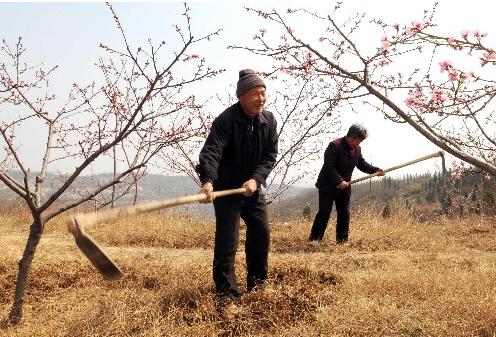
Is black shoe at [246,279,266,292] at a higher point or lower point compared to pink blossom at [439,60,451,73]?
lower

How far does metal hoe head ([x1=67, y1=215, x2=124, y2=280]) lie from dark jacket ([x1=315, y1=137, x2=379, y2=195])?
398 cm

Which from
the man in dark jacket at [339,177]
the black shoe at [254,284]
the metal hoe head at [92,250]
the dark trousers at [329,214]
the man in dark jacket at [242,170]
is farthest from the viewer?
the dark trousers at [329,214]

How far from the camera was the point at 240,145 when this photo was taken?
3.22 metres

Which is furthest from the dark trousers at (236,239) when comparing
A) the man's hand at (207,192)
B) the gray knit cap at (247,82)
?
the gray knit cap at (247,82)

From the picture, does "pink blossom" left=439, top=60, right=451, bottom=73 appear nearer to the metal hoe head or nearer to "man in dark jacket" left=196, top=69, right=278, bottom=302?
"man in dark jacket" left=196, top=69, right=278, bottom=302

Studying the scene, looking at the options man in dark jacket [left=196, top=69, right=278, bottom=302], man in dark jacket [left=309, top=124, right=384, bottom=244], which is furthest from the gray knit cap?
man in dark jacket [left=309, top=124, right=384, bottom=244]

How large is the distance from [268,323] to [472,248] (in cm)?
472

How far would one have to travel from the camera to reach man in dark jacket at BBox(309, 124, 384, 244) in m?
5.88

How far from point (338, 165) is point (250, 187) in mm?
3286

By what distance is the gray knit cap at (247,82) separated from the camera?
122 inches

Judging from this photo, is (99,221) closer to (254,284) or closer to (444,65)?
(254,284)

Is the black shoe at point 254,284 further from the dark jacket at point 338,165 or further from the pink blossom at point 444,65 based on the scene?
the dark jacket at point 338,165

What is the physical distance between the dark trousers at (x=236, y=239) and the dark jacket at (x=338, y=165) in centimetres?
274

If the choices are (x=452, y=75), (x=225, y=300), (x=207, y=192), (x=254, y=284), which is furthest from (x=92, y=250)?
(x=452, y=75)
